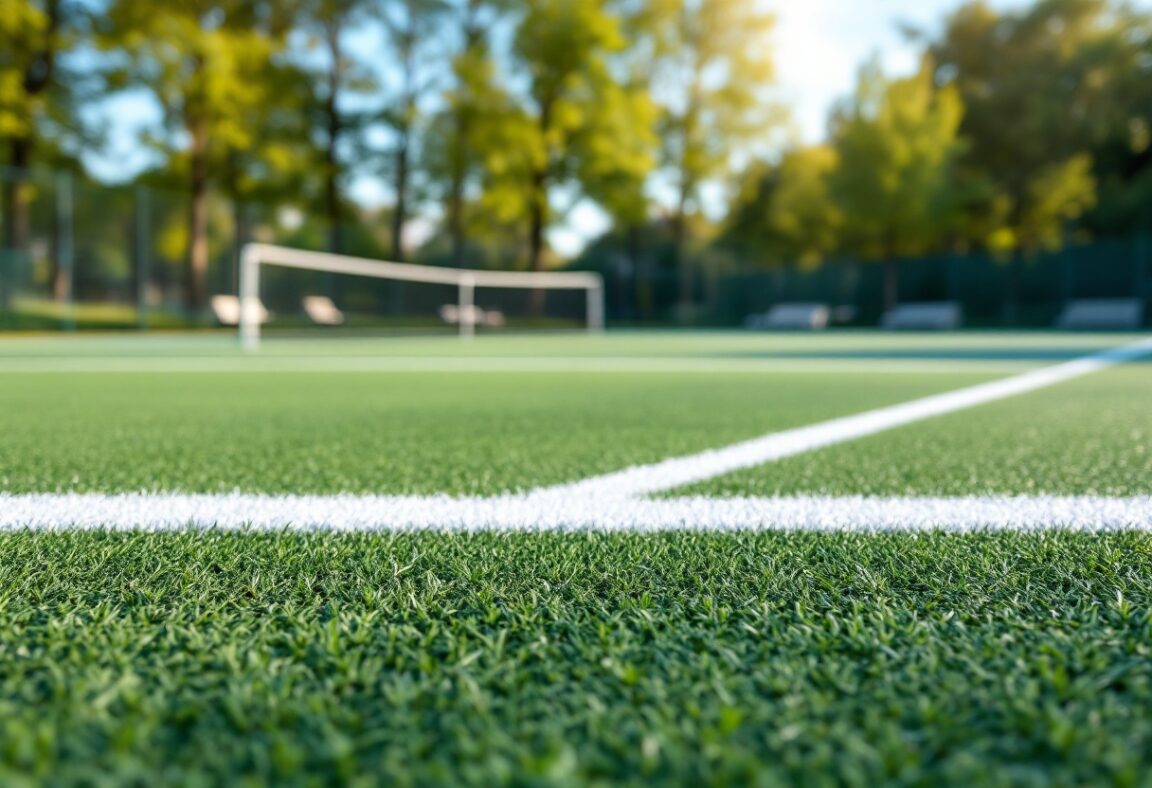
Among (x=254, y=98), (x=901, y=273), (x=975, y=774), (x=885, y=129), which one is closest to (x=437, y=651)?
(x=975, y=774)

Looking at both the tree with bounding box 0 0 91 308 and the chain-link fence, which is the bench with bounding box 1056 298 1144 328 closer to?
the chain-link fence

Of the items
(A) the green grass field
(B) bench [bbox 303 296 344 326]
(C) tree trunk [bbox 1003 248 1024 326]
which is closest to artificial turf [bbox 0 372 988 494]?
(A) the green grass field

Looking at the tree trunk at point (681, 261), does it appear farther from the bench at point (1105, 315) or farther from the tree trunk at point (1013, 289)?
the bench at point (1105, 315)

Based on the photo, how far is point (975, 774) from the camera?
683 mm

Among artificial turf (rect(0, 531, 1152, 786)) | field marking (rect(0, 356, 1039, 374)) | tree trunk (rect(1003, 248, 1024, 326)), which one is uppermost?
tree trunk (rect(1003, 248, 1024, 326))

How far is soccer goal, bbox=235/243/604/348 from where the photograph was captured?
2125cm

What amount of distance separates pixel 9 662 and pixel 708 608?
758mm

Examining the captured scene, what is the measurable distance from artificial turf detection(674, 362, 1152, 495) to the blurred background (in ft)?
58.2

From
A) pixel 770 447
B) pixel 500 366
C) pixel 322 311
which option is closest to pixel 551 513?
pixel 770 447

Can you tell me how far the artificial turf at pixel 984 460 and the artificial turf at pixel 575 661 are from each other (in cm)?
48

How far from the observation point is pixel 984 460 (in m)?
2.25

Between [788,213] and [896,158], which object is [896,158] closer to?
[896,158]

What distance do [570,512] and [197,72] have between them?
21.2 metres

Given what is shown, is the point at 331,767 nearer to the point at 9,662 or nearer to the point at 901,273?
the point at 9,662
